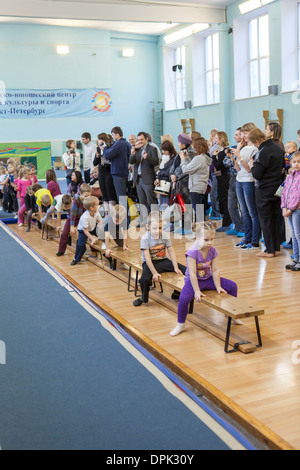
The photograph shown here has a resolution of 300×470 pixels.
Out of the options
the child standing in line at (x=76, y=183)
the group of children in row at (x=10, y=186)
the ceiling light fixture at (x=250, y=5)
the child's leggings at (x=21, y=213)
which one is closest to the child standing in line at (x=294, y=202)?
the child standing in line at (x=76, y=183)

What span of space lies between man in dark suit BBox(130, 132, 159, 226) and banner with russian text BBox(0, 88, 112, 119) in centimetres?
858

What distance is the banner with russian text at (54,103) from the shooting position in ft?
55.7

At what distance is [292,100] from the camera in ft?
42.8

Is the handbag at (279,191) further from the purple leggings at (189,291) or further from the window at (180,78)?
the window at (180,78)

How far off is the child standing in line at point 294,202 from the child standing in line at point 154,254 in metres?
1.93

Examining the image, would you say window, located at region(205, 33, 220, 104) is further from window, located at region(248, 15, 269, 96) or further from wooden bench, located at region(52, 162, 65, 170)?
wooden bench, located at region(52, 162, 65, 170)

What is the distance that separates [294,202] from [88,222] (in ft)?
9.66

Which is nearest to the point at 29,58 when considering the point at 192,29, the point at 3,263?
the point at 192,29

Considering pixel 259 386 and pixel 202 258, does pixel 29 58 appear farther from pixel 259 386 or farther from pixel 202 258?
pixel 259 386

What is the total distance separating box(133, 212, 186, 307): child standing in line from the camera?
215 inches

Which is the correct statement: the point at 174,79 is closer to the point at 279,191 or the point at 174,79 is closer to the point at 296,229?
the point at 279,191

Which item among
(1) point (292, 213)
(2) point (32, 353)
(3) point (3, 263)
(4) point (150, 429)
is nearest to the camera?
(4) point (150, 429)

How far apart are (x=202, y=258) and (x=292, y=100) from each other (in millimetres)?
9729

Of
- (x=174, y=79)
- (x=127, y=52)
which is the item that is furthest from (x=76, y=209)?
(x=127, y=52)
